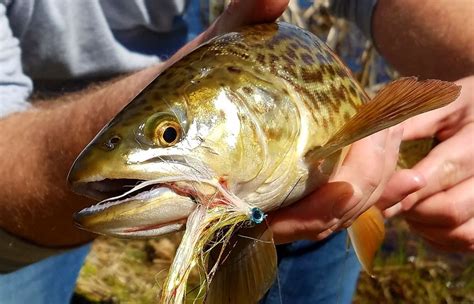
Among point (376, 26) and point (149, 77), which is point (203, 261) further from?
point (376, 26)

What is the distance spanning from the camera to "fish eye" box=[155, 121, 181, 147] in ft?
3.51

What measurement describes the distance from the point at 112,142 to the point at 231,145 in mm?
173

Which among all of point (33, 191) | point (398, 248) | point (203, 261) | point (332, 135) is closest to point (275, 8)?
point (332, 135)

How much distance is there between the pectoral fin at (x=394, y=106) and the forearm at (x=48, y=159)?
0.53m

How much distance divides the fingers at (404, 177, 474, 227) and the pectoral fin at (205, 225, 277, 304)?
46 cm

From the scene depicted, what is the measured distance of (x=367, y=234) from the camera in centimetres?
141

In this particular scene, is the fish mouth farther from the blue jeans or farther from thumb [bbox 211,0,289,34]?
the blue jeans

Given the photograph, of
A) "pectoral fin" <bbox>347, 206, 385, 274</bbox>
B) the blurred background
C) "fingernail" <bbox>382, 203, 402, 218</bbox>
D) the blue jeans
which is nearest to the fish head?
"pectoral fin" <bbox>347, 206, 385, 274</bbox>

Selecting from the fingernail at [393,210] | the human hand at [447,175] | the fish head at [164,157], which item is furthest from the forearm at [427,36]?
the fish head at [164,157]

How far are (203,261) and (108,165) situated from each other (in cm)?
24

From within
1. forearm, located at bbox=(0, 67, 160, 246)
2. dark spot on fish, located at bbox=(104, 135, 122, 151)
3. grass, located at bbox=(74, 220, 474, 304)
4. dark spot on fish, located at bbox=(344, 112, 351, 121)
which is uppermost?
dark spot on fish, located at bbox=(104, 135, 122, 151)

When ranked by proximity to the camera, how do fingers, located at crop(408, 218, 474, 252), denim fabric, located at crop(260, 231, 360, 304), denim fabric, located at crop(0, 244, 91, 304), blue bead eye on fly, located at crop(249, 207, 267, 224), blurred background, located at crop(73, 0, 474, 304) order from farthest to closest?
blurred background, located at crop(73, 0, 474, 304), denim fabric, located at crop(260, 231, 360, 304), denim fabric, located at crop(0, 244, 91, 304), fingers, located at crop(408, 218, 474, 252), blue bead eye on fly, located at crop(249, 207, 267, 224)

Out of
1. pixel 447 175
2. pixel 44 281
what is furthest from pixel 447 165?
pixel 44 281

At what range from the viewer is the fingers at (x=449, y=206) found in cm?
157
